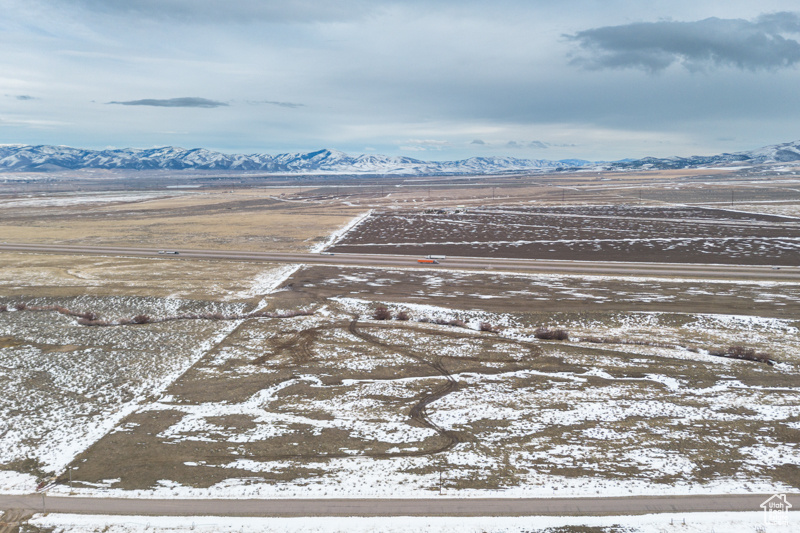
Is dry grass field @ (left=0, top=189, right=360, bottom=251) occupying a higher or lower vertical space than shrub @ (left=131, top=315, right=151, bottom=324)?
higher

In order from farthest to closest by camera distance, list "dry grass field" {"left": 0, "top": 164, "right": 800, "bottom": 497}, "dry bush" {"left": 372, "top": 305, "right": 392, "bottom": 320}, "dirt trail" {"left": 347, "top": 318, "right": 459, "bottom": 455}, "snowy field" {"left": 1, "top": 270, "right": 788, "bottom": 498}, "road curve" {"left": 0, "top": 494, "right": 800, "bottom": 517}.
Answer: "dry bush" {"left": 372, "top": 305, "right": 392, "bottom": 320}, "dirt trail" {"left": 347, "top": 318, "right": 459, "bottom": 455}, "dry grass field" {"left": 0, "top": 164, "right": 800, "bottom": 497}, "snowy field" {"left": 1, "top": 270, "right": 788, "bottom": 498}, "road curve" {"left": 0, "top": 494, "right": 800, "bottom": 517}

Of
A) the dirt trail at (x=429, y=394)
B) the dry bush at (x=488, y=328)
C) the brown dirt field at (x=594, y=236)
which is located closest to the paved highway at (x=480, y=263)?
Result: the brown dirt field at (x=594, y=236)

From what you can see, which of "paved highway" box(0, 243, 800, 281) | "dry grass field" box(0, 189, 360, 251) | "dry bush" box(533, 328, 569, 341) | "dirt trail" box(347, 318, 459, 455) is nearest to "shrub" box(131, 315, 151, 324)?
"dirt trail" box(347, 318, 459, 455)

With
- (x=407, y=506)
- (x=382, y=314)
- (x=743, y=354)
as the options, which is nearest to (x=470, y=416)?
(x=407, y=506)

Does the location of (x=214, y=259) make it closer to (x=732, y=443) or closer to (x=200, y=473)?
(x=200, y=473)

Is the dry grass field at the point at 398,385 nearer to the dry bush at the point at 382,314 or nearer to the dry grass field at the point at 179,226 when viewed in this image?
the dry bush at the point at 382,314

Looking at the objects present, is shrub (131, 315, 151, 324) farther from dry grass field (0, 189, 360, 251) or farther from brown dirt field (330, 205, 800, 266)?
brown dirt field (330, 205, 800, 266)

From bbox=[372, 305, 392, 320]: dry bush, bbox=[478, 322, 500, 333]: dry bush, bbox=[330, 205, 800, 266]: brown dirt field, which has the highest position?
bbox=[330, 205, 800, 266]: brown dirt field
